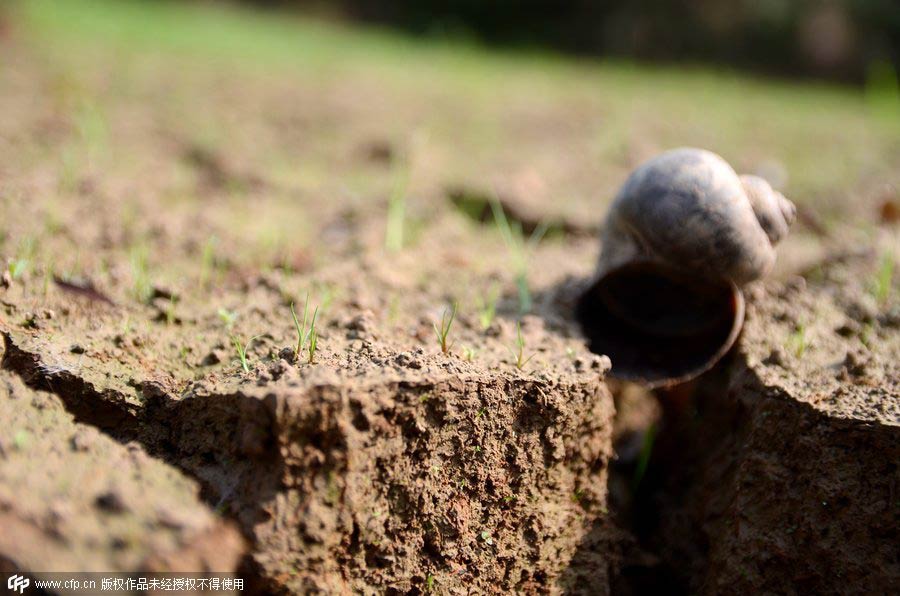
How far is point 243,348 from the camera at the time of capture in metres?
2.03

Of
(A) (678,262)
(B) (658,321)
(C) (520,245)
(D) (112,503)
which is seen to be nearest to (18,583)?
(D) (112,503)

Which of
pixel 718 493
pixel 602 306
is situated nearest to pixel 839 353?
pixel 718 493

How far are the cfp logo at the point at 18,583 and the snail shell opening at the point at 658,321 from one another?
59.5 inches

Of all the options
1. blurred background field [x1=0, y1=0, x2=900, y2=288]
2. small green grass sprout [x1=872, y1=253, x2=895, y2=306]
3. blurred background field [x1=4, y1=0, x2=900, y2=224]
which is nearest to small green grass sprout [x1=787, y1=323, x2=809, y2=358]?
small green grass sprout [x1=872, y1=253, x2=895, y2=306]

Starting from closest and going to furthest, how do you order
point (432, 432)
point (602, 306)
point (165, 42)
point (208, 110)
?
point (432, 432)
point (602, 306)
point (208, 110)
point (165, 42)

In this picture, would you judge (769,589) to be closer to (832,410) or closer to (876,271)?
(832,410)

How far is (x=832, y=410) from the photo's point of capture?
78.0 inches

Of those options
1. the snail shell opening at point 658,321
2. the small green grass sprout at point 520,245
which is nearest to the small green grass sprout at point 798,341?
the snail shell opening at point 658,321

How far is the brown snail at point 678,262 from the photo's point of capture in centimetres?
216

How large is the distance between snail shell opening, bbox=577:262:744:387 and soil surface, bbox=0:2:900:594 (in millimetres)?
99

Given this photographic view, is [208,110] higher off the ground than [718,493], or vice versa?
[208,110]

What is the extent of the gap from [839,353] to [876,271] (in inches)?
21.9

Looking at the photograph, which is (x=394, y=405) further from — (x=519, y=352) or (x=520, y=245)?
(x=520, y=245)

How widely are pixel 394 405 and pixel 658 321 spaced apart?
1086 mm
